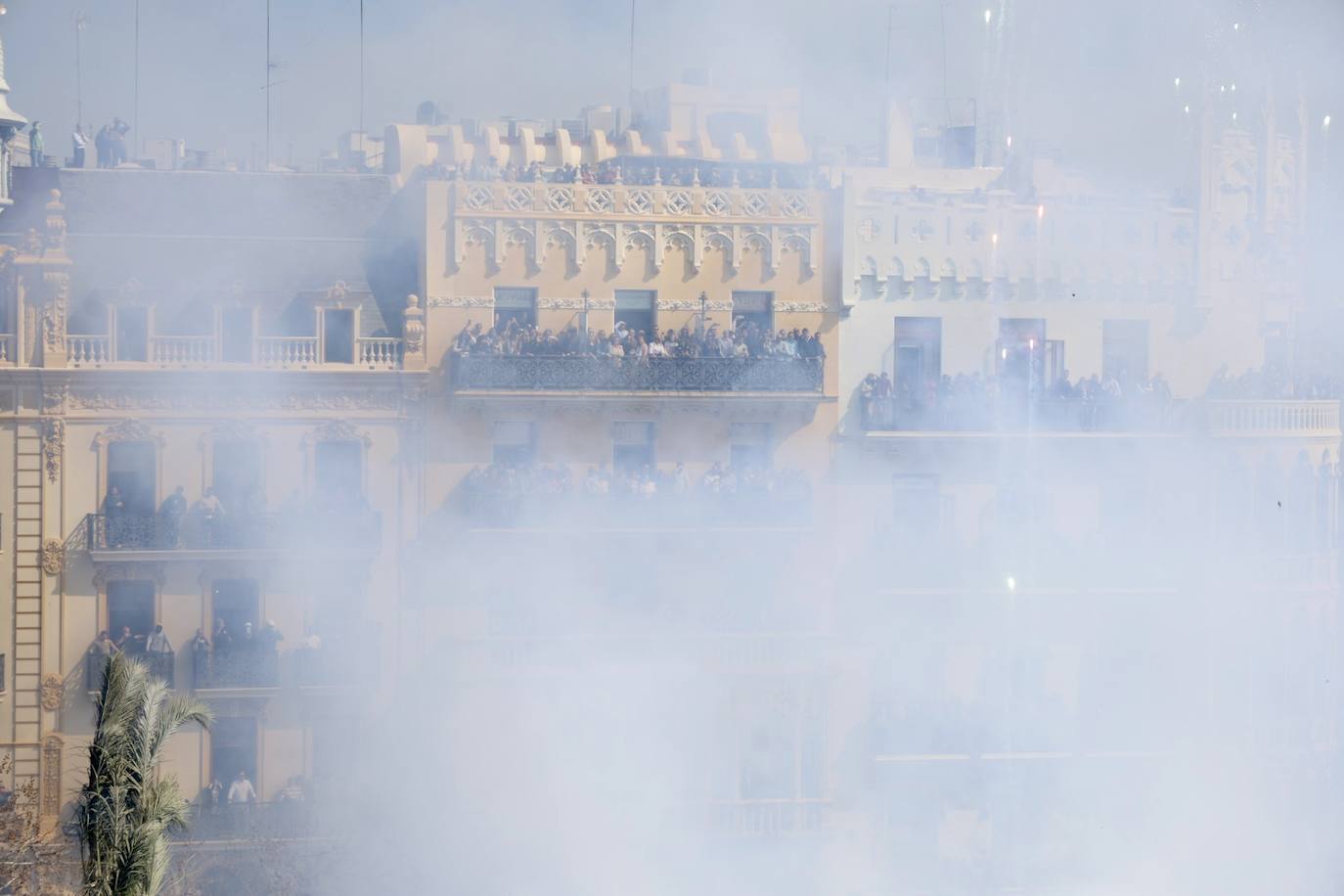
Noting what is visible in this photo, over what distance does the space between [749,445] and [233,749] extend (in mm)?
7904

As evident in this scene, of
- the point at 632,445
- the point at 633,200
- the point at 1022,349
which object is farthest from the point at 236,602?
the point at 1022,349

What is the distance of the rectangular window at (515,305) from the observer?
2950 cm

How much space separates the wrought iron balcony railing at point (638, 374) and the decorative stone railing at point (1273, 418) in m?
5.87

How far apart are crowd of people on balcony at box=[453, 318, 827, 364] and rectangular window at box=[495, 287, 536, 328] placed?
135 mm

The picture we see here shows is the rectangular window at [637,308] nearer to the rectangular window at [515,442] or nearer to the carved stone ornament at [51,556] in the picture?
the rectangular window at [515,442]

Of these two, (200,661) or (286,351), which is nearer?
(200,661)

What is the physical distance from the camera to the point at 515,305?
29.5 m

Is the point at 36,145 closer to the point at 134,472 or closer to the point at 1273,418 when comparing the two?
the point at 134,472

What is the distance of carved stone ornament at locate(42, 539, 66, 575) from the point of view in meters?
28.0

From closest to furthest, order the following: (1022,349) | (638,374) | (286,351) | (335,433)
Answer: (286,351) < (335,433) < (638,374) < (1022,349)

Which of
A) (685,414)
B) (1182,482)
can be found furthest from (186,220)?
(1182,482)

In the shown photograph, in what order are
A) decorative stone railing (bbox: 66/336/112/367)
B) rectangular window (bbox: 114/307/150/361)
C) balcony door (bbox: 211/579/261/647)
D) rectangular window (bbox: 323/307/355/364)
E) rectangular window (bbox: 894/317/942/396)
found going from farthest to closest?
rectangular window (bbox: 894/317/942/396) → rectangular window (bbox: 323/307/355/364) → balcony door (bbox: 211/579/261/647) → rectangular window (bbox: 114/307/150/361) → decorative stone railing (bbox: 66/336/112/367)

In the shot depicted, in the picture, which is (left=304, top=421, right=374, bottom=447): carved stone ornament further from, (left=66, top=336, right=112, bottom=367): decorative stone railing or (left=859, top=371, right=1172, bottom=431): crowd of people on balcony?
(left=859, top=371, right=1172, bottom=431): crowd of people on balcony

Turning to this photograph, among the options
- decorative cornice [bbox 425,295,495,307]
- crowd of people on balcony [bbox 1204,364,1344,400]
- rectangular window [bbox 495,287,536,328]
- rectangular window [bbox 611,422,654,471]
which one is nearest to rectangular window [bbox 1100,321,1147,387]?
crowd of people on balcony [bbox 1204,364,1344,400]
